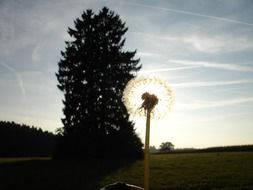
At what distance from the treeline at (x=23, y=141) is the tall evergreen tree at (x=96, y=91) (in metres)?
68.6

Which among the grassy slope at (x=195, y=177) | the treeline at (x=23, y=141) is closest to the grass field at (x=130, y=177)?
the grassy slope at (x=195, y=177)

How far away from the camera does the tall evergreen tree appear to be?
45.1 meters

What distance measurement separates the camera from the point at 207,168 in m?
31.5

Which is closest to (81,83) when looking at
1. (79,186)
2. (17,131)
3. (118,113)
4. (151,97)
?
(118,113)

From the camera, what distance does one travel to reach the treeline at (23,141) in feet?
393

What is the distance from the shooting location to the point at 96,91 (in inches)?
1845

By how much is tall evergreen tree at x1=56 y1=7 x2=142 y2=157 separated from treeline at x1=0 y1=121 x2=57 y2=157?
68.6 m

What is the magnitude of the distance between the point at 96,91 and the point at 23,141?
86399 mm

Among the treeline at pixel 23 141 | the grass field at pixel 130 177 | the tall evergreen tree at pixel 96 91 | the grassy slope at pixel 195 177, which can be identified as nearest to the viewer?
the grassy slope at pixel 195 177

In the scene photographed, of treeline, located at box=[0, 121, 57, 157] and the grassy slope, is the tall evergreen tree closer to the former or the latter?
the grassy slope

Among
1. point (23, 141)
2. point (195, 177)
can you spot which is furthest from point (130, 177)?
point (23, 141)

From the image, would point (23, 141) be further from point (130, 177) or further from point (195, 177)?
point (195, 177)

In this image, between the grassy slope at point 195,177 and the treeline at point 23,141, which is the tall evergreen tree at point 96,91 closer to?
the grassy slope at point 195,177

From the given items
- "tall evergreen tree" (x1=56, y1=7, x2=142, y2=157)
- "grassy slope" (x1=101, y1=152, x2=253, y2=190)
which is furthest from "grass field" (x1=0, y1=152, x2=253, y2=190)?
"tall evergreen tree" (x1=56, y1=7, x2=142, y2=157)
